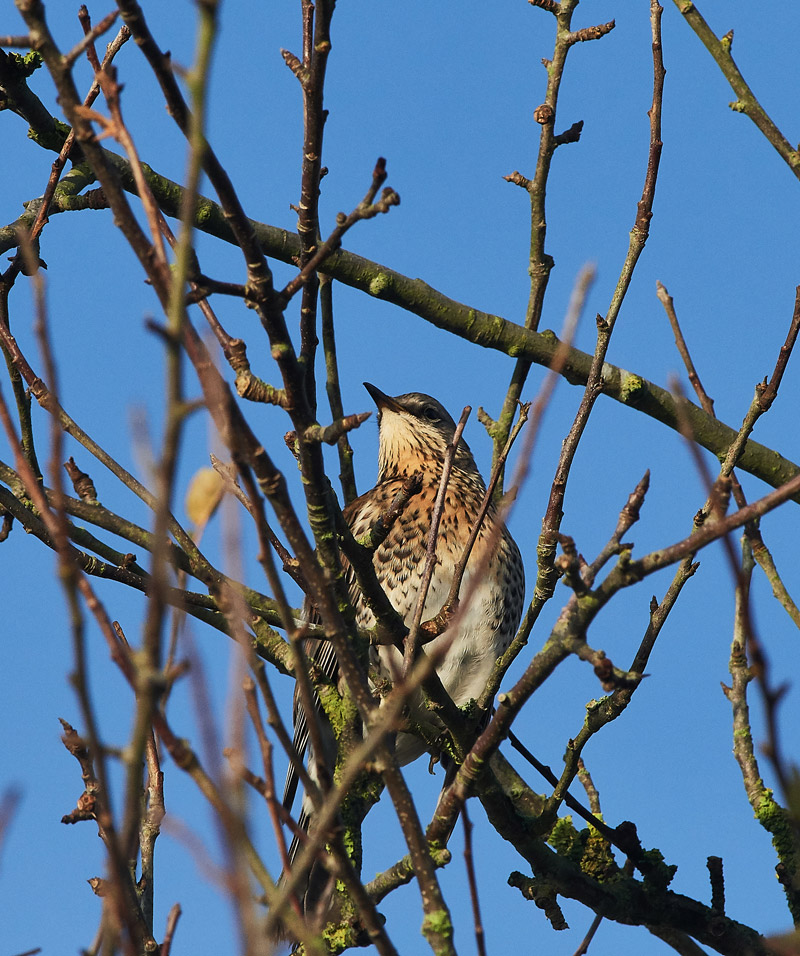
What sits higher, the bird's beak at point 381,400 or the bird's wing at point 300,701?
the bird's beak at point 381,400

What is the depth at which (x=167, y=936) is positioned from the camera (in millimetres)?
2711

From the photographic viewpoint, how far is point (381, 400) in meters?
6.87

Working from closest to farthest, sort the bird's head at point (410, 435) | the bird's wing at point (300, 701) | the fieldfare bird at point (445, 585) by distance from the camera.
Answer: the bird's wing at point (300, 701) → the fieldfare bird at point (445, 585) → the bird's head at point (410, 435)

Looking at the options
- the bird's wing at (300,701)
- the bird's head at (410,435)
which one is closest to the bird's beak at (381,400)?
the bird's head at (410,435)

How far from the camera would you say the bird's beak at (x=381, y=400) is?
6828 millimetres

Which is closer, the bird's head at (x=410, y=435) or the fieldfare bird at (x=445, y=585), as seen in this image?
the fieldfare bird at (x=445, y=585)

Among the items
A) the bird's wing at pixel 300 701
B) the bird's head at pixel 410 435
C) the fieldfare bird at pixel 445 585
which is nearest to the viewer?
the bird's wing at pixel 300 701

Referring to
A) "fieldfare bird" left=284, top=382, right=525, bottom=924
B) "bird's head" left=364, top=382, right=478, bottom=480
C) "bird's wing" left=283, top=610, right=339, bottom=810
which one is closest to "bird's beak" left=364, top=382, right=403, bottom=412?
"bird's head" left=364, top=382, right=478, bottom=480

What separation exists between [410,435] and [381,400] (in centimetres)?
33

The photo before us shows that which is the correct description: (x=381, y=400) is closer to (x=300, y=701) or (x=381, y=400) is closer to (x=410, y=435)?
(x=410, y=435)

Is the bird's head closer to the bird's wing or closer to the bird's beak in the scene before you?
the bird's beak

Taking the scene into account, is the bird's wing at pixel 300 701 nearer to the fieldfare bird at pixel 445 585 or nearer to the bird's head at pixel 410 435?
the fieldfare bird at pixel 445 585

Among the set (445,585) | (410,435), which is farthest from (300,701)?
(410,435)

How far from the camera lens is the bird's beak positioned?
6.83 m
